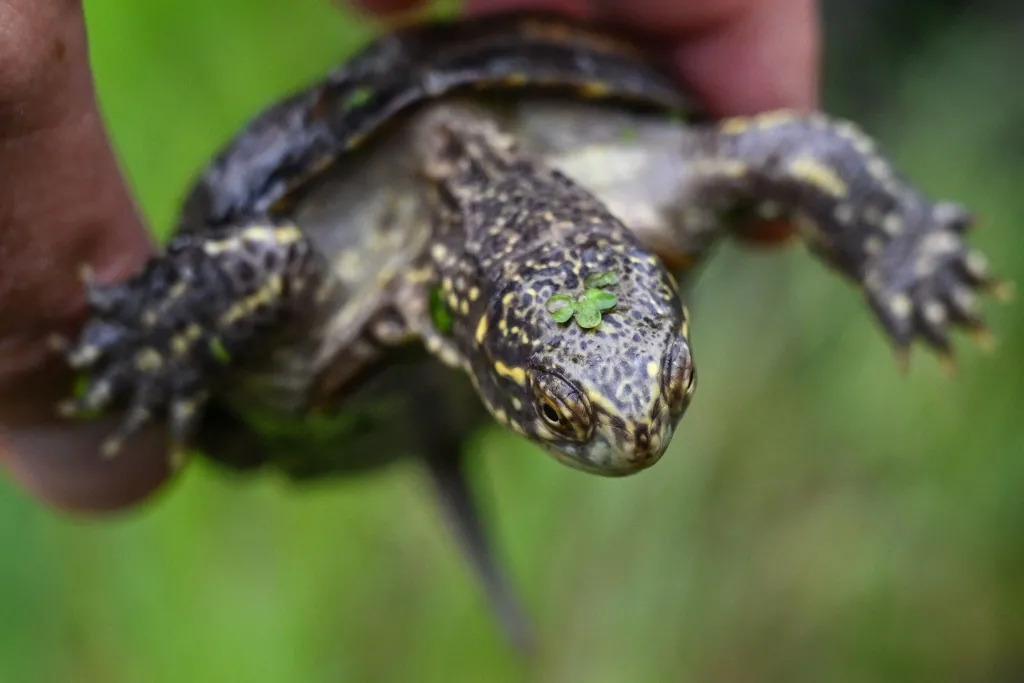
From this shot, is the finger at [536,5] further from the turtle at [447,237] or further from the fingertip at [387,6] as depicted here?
the turtle at [447,237]

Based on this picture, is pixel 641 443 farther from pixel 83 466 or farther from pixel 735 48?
pixel 735 48

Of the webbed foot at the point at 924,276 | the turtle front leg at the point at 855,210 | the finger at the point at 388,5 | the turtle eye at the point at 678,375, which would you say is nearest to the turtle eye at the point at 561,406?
the turtle eye at the point at 678,375

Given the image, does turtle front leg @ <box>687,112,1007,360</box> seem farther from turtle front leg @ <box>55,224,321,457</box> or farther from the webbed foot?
turtle front leg @ <box>55,224,321,457</box>

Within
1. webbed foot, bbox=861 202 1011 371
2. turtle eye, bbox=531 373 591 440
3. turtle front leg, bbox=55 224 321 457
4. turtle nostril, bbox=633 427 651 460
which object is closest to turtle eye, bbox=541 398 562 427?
turtle eye, bbox=531 373 591 440

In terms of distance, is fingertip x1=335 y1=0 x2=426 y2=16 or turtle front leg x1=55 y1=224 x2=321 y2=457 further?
fingertip x1=335 y1=0 x2=426 y2=16

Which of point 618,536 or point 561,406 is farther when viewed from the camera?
point 618,536

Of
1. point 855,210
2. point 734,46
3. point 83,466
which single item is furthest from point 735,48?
point 83,466

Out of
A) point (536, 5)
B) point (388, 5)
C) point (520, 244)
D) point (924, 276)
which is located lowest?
point (924, 276)

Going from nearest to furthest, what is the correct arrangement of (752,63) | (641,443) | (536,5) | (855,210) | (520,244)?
(641,443), (520,244), (855,210), (752,63), (536,5)

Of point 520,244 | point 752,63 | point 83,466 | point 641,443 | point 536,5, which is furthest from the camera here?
point 536,5
